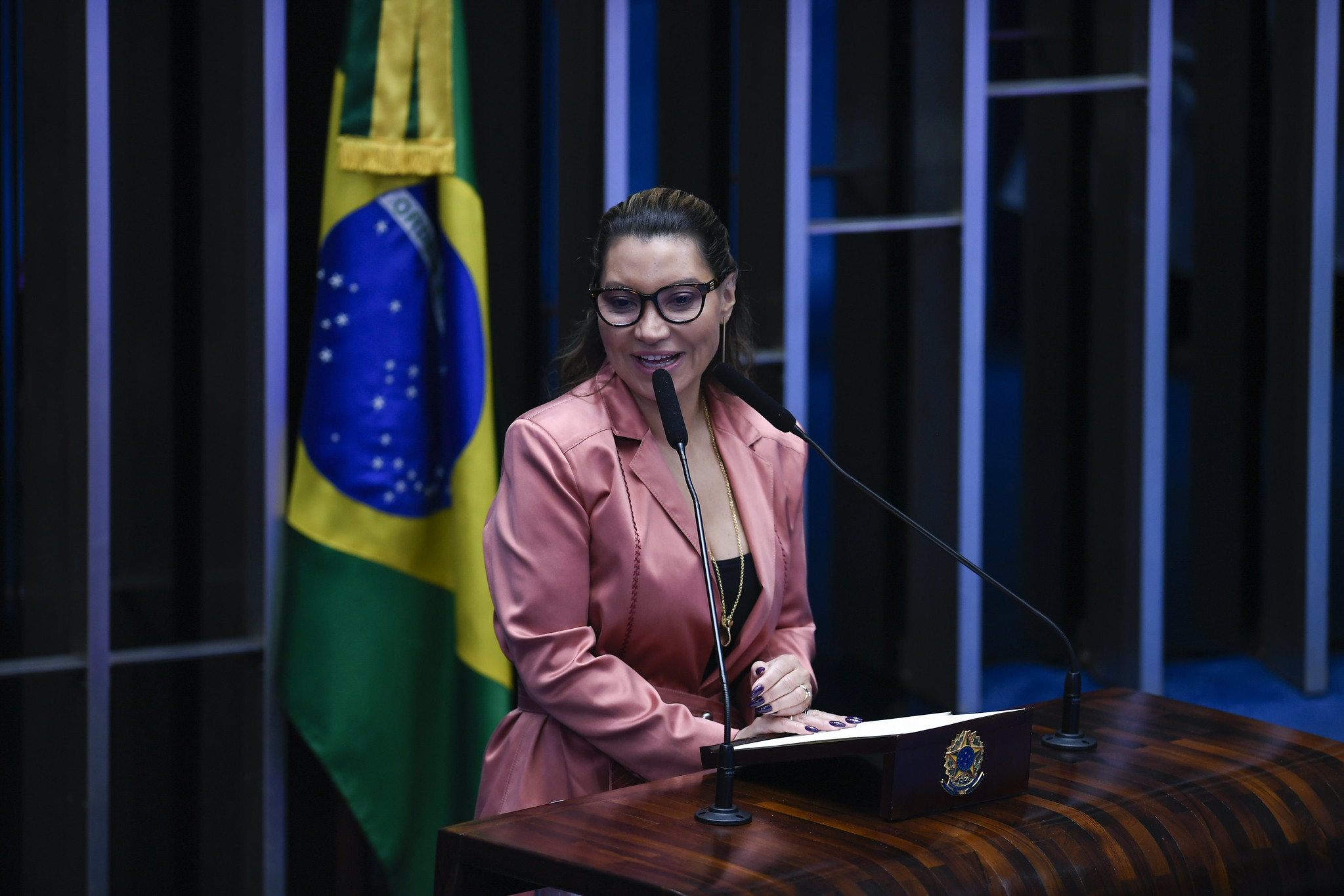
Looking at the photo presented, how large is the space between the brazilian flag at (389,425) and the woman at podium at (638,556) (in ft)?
2.55

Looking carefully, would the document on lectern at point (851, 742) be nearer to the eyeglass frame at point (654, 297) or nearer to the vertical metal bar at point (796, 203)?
the eyeglass frame at point (654, 297)

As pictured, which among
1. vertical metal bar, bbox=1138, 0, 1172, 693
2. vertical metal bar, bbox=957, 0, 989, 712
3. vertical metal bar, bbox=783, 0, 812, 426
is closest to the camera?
vertical metal bar, bbox=783, 0, 812, 426

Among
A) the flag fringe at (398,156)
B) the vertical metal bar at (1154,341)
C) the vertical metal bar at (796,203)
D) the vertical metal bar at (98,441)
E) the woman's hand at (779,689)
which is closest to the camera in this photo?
the woman's hand at (779,689)

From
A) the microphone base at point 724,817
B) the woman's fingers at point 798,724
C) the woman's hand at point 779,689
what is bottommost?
the microphone base at point 724,817

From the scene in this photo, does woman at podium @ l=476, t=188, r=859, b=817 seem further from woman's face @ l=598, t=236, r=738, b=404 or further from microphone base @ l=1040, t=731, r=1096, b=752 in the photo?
microphone base @ l=1040, t=731, r=1096, b=752

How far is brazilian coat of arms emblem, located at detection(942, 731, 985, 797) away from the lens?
140 centimetres

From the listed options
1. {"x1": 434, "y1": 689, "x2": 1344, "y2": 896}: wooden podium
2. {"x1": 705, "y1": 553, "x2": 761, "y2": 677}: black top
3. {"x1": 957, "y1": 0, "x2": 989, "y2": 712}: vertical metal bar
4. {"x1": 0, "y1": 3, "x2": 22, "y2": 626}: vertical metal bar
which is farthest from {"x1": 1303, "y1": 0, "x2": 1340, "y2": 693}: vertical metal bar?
{"x1": 0, "y1": 3, "x2": 22, "y2": 626}: vertical metal bar

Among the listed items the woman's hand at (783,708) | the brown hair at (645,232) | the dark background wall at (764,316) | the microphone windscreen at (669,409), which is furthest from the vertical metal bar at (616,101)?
the woman's hand at (783,708)

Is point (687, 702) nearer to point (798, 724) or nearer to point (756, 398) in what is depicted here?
point (798, 724)

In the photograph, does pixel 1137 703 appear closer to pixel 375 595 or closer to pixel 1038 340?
pixel 375 595

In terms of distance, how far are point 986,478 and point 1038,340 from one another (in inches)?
14.9

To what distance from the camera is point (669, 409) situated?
157cm

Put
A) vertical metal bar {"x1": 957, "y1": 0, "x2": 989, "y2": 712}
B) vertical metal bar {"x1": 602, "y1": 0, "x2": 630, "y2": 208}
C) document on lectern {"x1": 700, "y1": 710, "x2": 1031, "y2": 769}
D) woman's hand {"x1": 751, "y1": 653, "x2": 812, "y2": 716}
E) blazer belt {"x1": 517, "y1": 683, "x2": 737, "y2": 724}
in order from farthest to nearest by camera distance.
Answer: vertical metal bar {"x1": 957, "y1": 0, "x2": 989, "y2": 712}
vertical metal bar {"x1": 602, "y1": 0, "x2": 630, "y2": 208}
blazer belt {"x1": 517, "y1": 683, "x2": 737, "y2": 724}
woman's hand {"x1": 751, "y1": 653, "x2": 812, "y2": 716}
document on lectern {"x1": 700, "y1": 710, "x2": 1031, "y2": 769}

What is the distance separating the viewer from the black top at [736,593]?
1.85m
